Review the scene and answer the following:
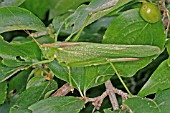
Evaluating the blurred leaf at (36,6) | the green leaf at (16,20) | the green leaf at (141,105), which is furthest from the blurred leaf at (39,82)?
the blurred leaf at (36,6)

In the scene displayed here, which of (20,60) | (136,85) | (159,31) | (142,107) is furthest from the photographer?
(136,85)

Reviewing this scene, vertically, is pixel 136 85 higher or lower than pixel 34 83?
lower

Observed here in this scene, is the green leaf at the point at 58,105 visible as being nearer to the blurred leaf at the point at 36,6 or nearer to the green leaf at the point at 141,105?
the green leaf at the point at 141,105

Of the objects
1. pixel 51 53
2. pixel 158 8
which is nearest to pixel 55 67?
pixel 51 53

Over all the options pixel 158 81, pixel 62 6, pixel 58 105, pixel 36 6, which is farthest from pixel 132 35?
pixel 36 6

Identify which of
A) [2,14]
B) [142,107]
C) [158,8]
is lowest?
[142,107]

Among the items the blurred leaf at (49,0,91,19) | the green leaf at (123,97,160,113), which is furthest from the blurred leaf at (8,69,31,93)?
the green leaf at (123,97,160,113)

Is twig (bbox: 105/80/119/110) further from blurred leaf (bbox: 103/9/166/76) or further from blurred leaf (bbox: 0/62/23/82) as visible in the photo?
blurred leaf (bbox: 0/62/23/82)

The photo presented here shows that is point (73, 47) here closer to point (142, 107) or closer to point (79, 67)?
point (79, 67)
